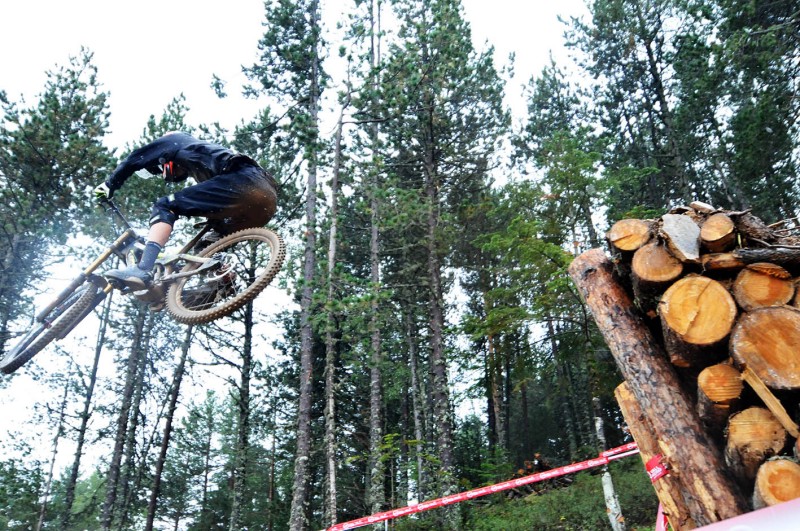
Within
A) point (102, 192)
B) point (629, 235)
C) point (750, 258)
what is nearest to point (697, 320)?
point (750, 258)

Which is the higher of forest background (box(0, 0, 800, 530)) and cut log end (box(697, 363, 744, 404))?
forest background (box(0, 0, 800, 530))

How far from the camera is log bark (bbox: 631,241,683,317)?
3.16 m

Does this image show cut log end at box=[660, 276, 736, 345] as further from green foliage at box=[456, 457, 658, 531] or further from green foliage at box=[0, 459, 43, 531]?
green foliage at box=[0, 459, 43, 531]

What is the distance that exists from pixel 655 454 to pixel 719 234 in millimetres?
1375

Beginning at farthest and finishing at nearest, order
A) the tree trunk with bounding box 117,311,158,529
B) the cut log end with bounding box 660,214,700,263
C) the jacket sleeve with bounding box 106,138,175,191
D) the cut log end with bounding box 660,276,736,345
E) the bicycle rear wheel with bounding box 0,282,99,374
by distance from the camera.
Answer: the tree trunk with bounding box 117,311,158,529, the bicycle rear wheel with bounding box 0,282,99,374, the jacket sleeve with bounding box 106,138,175,191, the cut log end with bounding box 660,214,700,263, the cut log end with bounding box 660,276,736,345

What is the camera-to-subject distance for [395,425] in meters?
23.5

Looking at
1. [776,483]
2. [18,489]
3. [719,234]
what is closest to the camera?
[776,483]

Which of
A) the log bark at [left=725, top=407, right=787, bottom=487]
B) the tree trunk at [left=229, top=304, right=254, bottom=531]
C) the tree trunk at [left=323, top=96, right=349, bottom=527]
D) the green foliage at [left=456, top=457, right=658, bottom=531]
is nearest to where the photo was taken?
the log bark at [left=725, top=407, right=787, bottom=487]

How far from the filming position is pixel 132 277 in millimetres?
4359

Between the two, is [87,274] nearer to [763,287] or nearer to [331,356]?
[763,287]

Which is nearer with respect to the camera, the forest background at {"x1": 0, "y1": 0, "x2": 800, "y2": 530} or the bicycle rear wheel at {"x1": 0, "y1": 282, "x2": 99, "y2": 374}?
the bicycle rear wheel at {"x1": 0, "y1": 282, "x2": 99, "y2": 374}

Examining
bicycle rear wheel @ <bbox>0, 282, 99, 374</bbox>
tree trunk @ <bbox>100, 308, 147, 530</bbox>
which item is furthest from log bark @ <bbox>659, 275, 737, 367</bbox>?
tree trunk @ <bbox>100, 308, 147, 530</bbox>

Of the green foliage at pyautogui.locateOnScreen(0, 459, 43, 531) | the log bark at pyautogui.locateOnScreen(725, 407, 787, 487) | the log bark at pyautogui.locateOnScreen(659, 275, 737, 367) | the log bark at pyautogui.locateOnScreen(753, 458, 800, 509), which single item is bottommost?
the log bark at pyautogui.locateOnScreen(753, 458, 800, 509)

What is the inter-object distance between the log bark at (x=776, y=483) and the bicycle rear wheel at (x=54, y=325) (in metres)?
5.31
